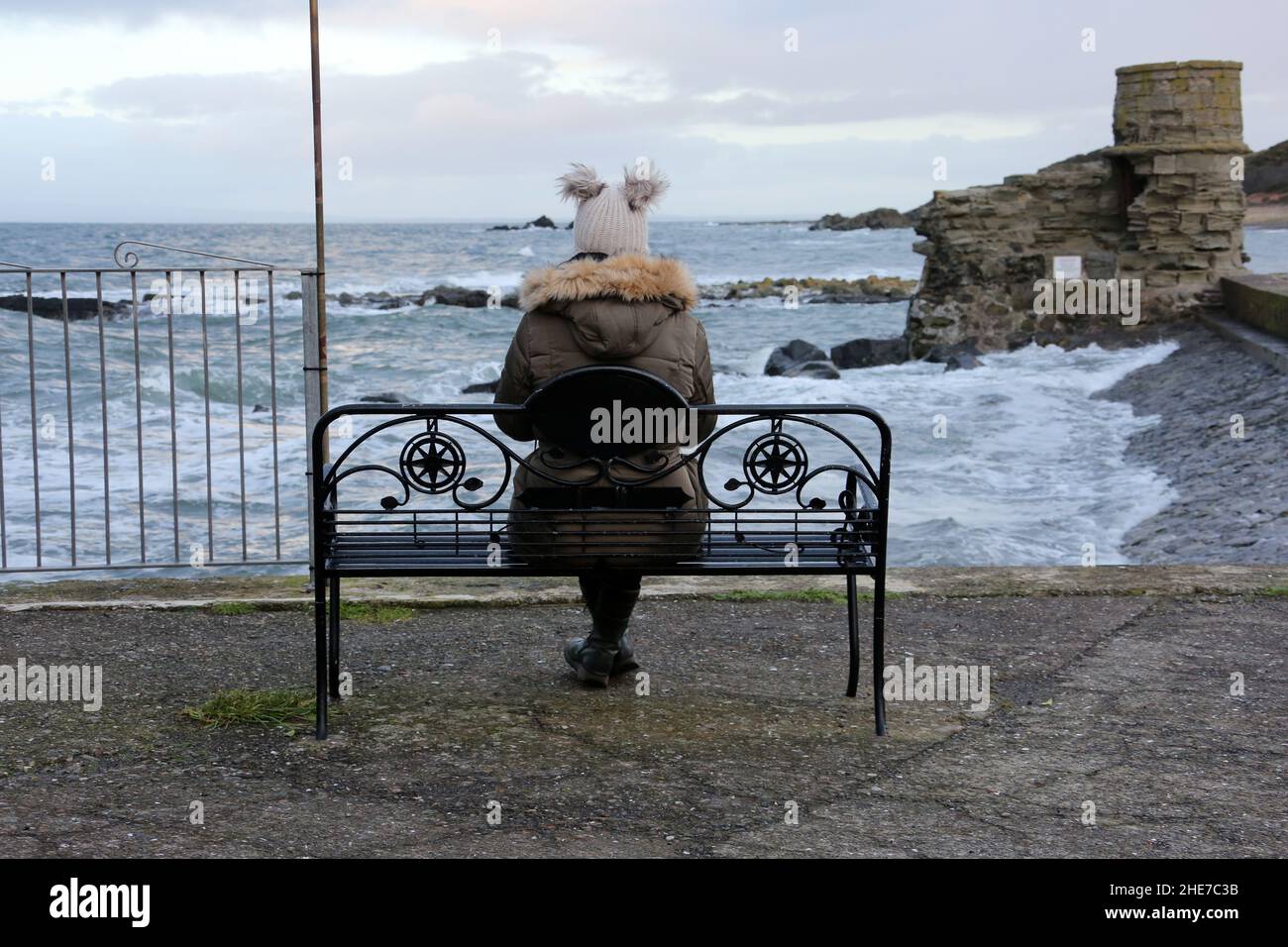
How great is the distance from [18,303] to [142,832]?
82.1 ft

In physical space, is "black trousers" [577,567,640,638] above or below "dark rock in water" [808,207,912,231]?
below

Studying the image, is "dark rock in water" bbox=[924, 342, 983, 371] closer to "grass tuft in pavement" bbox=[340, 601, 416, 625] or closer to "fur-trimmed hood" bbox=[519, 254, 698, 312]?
"grass tuft in pavement" bbox=[340, 601, 416, 625]

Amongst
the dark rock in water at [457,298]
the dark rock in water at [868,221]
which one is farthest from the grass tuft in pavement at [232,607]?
the dark rock in water at [868,221]

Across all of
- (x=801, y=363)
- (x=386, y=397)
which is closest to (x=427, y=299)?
(x=801, y=363)

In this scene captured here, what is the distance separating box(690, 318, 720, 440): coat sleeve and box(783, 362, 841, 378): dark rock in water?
69.6 feet

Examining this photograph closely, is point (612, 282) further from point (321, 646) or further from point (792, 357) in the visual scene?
point (792, 357)

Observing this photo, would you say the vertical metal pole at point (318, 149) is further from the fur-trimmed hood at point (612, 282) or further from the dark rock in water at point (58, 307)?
the dark rock in water at point (58, 307)

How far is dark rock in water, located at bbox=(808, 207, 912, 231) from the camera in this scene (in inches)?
4232

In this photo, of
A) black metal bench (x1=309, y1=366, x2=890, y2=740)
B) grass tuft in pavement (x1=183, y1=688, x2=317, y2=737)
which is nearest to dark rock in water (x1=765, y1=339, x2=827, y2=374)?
black metal bench (x1=309, y1=366, x2=890, y2=740)

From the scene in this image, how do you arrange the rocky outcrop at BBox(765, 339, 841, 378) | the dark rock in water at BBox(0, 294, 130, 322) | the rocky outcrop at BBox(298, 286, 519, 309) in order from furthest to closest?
1. the rocky outcrop at BBox(298, 286, 519, 309)
2. the rocky outcrop at BBox(765, 339, 841, 378)
3. the dark rock in water at BBox(0, 294, 130, 322)

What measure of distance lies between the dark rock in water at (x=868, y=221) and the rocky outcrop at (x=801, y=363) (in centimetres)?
7880

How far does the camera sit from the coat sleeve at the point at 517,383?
4277 millimetres

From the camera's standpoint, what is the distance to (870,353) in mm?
27141

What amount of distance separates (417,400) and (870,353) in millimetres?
8708
